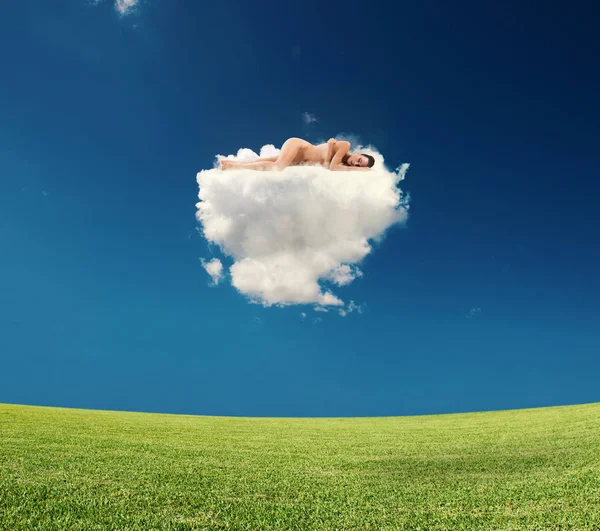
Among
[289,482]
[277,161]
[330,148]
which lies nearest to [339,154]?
[330,148]

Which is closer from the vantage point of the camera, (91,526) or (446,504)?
(91,526)

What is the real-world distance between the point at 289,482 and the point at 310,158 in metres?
5.80

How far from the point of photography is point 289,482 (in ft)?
14.8

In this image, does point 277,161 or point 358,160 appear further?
point 358,160

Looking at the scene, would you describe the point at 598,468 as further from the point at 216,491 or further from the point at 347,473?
the point at 216,491

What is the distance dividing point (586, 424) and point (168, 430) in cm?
819

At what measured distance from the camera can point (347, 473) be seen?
510 centimetres

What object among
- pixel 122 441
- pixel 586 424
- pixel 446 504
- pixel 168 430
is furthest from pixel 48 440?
pixel 586 424

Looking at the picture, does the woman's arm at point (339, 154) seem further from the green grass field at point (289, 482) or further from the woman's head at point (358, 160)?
the green grass field at point (289, 482)

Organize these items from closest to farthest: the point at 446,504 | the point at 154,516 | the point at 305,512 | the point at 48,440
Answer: the point at 154,516
the point at 305,512
the point at 446,504
the point at 48,440

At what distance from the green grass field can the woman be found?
494 centimetres

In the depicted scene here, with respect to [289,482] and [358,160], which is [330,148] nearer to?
[358,160]

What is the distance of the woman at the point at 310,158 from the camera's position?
8156 mm

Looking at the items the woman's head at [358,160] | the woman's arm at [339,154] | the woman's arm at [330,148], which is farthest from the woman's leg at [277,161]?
the woman's head at [358,160]
